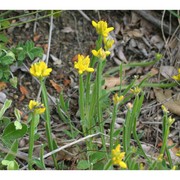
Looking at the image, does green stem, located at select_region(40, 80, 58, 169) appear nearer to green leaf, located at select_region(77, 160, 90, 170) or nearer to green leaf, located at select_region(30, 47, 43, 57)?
green leaf, located at select_region(77, 160, 90, 170)

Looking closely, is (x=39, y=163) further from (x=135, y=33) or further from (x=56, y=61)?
(x=135, y=33)

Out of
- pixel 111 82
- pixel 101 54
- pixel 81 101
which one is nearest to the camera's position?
pixel 101 54

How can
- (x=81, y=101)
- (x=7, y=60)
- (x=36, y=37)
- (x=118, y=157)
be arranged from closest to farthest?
1. (x=118, y=157)
2. (x=81, y=101)
3. (x=7, y=60)
4. (x=36, y=37)

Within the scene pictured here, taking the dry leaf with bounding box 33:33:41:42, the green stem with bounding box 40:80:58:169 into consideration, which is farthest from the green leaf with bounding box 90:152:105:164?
the dry leaf with bounding box 33:33:41:42

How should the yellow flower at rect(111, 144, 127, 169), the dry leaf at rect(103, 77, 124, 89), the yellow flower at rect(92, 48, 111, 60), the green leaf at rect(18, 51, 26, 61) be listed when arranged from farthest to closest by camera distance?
the dry leaf at rect(103, 77, 124, 89), the green leaf at rect(18, 51, 26, 61), the yellow flower at rect(92, 48, 111, 60), the yellow flower at rect(111, 144, 127, 169)

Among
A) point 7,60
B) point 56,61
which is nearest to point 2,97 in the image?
point 7,60

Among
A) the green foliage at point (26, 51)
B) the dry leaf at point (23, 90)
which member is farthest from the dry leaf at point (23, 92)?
the green foliage at point (26, 51)
